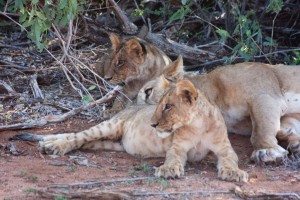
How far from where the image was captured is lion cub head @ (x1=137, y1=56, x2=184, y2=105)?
562 centimetres

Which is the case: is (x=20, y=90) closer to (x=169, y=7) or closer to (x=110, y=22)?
(x=110, y=22)

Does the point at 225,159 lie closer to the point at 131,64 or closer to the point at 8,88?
the point at 131,64

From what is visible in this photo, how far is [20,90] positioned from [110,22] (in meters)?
1.40

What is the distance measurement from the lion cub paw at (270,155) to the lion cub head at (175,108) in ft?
2.32

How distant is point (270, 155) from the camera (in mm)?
5055

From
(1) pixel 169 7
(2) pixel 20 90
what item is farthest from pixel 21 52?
(1) pixel 169 7

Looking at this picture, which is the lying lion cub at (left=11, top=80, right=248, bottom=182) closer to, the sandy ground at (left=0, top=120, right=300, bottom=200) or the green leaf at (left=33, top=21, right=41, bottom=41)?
the sandy ground at (left=0, top=120, right=300, bottom=200)

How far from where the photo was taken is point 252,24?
6.96m

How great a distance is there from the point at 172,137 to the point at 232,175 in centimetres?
70

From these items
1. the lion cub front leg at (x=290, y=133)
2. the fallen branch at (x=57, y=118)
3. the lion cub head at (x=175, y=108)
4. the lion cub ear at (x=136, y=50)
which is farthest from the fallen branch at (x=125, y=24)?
the lion cub head at (x=175, y=108)

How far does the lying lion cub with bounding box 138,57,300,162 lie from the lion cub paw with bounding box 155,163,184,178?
3.40ft

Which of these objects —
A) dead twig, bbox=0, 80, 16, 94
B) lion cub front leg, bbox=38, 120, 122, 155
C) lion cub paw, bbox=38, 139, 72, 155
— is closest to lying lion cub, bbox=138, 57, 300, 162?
lion cub front leg, bbox=38, 120, 122, 155

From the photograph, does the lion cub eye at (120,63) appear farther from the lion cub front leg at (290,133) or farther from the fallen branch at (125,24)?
the lion cub front leg at (290,133)

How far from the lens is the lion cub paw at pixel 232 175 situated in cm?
442
